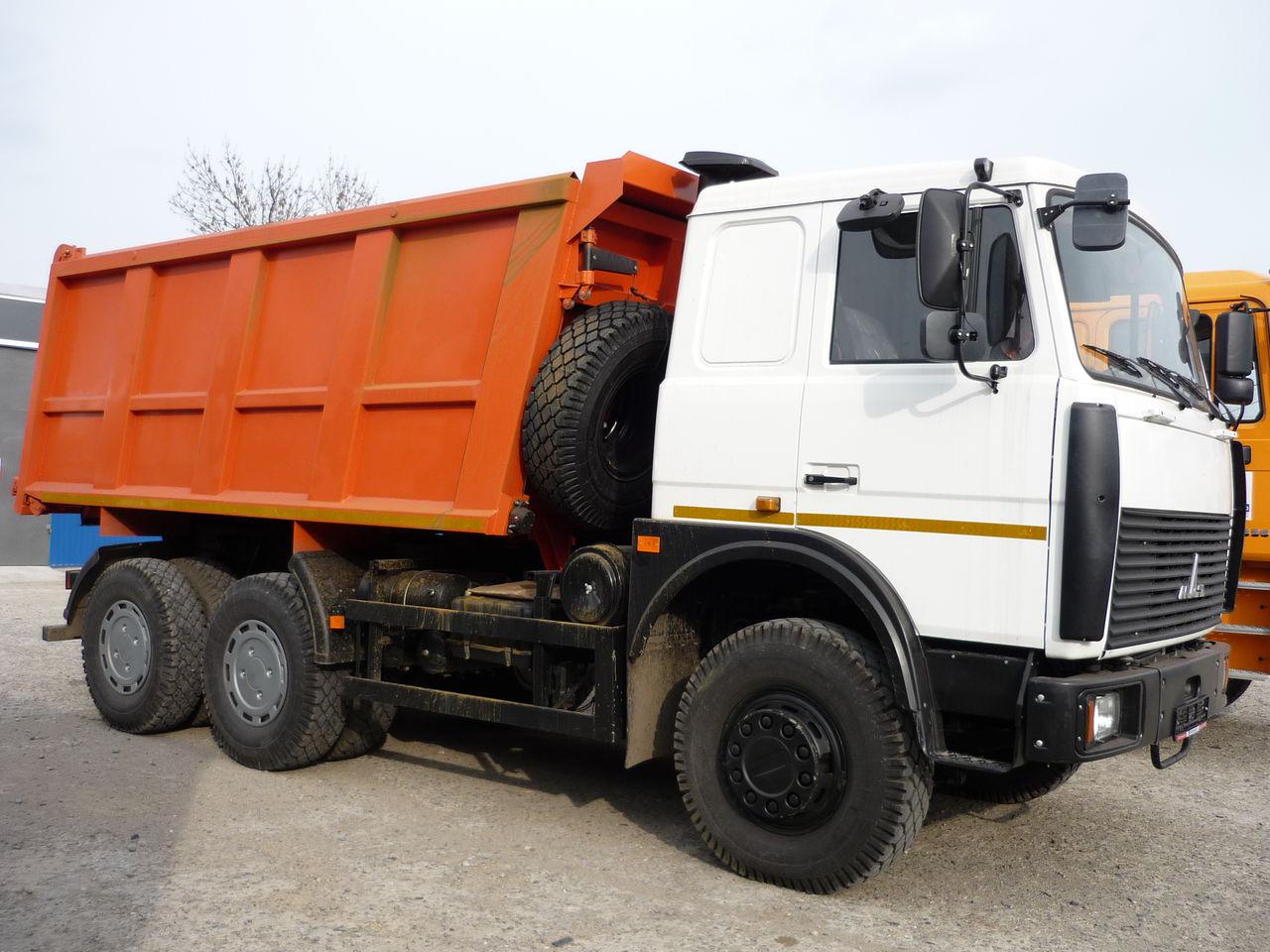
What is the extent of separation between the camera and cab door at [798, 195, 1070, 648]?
13.6 ft

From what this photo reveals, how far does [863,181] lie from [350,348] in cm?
290

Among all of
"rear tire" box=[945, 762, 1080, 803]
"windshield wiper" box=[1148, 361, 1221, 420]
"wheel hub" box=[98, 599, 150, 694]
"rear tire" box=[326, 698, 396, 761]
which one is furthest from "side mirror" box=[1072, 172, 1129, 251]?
"wheel hub" box=[98, 599, 150, 694]

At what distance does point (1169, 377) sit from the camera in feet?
15.6

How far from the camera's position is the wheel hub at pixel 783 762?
4473 mm

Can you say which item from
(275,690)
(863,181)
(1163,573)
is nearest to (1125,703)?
(1163,573)

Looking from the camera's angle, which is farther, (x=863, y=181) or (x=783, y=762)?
(x=863, y=181)

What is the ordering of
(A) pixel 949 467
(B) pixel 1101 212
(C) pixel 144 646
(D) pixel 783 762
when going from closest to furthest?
1. (B) pixel 1101 212
2. (A) pixel 949 467
3. (D) pixel 783 762
4. (C) pixel 144 646

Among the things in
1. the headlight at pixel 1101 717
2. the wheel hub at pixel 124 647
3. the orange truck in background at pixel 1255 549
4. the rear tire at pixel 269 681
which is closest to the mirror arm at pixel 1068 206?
the headlight at pixel 1101 717

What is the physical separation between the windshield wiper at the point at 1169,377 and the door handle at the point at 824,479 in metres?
1.21

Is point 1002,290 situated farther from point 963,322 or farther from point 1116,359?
point 1116,359

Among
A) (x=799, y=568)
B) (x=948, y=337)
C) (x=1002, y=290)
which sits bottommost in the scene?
(x=799, y=568)

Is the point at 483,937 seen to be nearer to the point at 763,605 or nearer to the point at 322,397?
the point at 763,605

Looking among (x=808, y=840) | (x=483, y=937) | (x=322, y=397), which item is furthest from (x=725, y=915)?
(x=322, y=397)

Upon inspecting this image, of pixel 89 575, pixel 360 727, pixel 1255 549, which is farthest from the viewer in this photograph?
pixel 89 575
